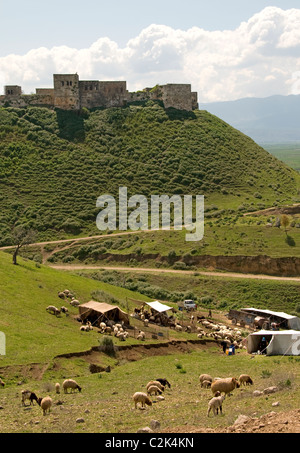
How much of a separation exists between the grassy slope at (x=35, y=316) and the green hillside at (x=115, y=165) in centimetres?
3264

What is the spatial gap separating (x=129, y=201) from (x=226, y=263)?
25.5 metres

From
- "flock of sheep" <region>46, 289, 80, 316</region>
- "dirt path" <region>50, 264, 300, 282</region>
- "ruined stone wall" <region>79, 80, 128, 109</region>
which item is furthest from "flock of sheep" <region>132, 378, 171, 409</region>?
"ruined stone wall" <region>79, 80, 128, 109</region>

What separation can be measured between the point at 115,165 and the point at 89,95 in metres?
18.0

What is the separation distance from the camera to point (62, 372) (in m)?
25.0

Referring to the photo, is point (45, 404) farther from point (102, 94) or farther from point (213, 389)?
point (102, 94)

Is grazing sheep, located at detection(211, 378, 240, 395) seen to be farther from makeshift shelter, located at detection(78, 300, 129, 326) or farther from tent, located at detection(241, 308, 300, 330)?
tent, located at detection(241, 308, 300, 330)

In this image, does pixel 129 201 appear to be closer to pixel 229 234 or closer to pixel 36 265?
pixel 229 234

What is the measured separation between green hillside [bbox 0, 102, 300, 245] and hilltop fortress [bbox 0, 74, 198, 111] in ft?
6.49

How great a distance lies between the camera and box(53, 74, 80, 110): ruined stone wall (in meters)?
95.9

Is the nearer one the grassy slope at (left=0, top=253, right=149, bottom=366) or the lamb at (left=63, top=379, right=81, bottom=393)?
the lamb at (left=63, top=379, right=81, bottom=393)

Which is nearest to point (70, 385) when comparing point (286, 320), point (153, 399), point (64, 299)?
point (153, 399)

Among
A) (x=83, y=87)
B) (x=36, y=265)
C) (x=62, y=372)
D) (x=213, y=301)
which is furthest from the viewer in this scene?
(x=83, y=87)
